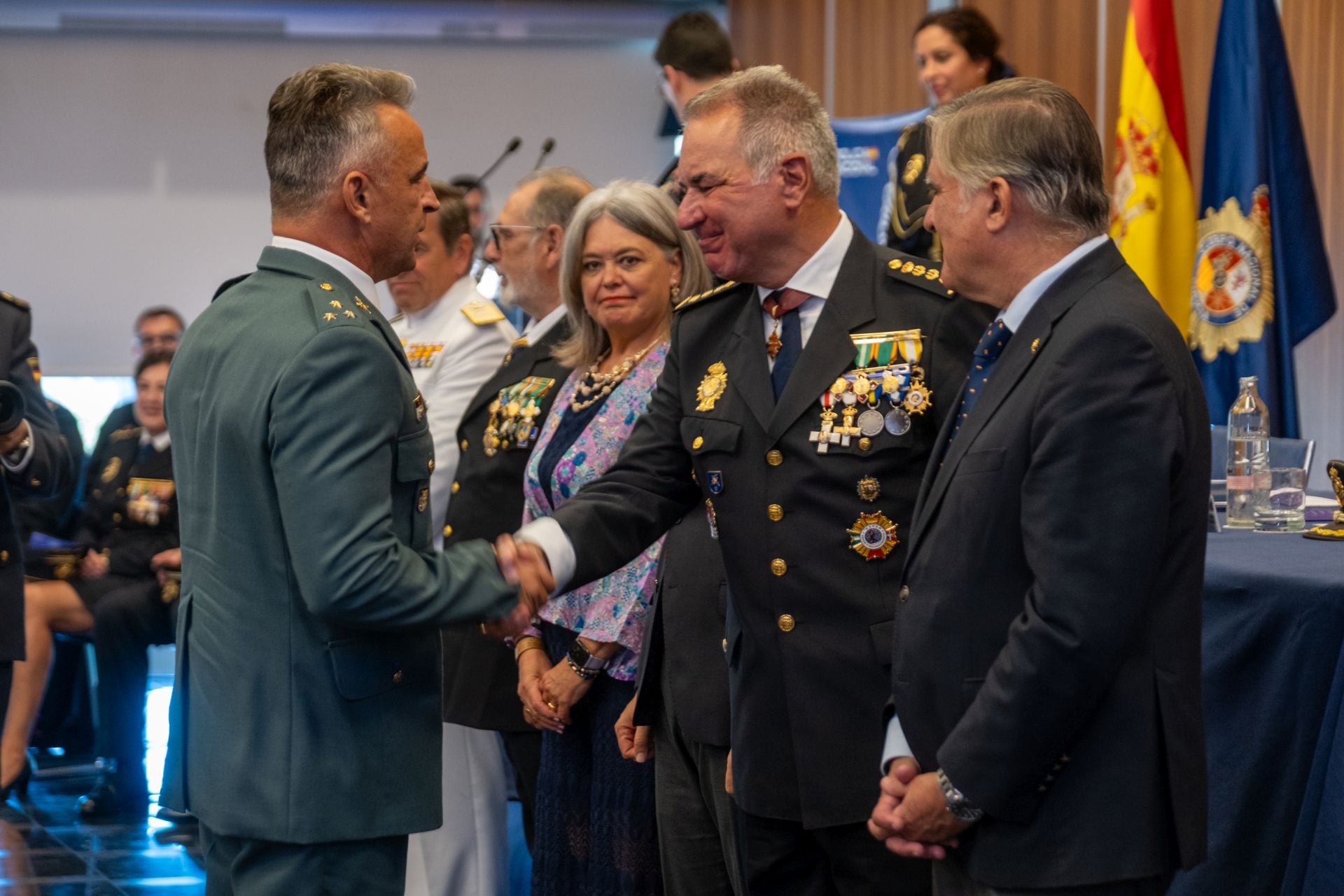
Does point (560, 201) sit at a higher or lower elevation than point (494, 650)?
higher

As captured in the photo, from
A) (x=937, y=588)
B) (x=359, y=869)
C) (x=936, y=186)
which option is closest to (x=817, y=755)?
(x=937, y=588)

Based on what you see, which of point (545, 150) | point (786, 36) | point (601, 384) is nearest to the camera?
point (601, 384)

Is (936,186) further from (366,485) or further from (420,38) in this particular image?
(420,38)

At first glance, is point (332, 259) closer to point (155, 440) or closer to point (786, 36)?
point (155, 440)

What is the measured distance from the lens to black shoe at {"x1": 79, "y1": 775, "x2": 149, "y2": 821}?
182 inches

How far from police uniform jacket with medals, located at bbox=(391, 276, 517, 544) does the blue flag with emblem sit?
2.16m

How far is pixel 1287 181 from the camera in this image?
14.1 ft

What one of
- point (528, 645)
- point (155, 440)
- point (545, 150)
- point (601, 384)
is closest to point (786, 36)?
point (545, 150)

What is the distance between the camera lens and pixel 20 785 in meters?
4.98

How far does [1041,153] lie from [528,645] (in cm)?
153

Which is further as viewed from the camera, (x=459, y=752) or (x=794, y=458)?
(x=459, y=752)

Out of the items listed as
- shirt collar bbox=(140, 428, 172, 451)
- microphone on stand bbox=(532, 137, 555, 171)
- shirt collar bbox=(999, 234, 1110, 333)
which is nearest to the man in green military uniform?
shirt collar bbox=(999, 234, 1110, 333)

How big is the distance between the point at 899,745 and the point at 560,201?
2041 millimetres

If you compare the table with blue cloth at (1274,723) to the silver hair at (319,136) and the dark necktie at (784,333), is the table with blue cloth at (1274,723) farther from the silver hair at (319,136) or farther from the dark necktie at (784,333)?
the silver hair at (319,136)
